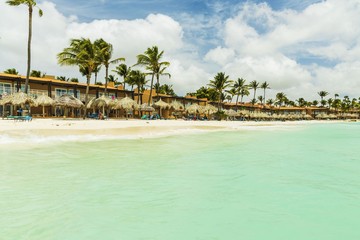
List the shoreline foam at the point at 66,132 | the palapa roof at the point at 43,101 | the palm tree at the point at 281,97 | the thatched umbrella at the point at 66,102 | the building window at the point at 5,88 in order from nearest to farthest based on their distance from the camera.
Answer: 1. the shoreline foam at the point at 66,132
2. the palapa roof at the point at 43,101
3. the thatched umbrella at the point at 66,102
4. the building window at the point at 5,88
5. the palm tree at the point at 281,97

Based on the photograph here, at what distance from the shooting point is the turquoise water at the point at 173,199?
4020 mm

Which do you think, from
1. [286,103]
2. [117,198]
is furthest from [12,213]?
[286,103]

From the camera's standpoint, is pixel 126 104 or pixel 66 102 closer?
pixel 66 102

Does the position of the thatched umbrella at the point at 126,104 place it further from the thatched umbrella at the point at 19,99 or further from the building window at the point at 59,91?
the thatched umbrella at the point at 19,99

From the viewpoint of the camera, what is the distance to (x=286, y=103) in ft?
376

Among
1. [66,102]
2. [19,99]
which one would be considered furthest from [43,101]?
[19,99]

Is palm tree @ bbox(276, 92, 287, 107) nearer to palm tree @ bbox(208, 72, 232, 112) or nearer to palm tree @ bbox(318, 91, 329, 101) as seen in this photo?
palm tree @ bbox(318, 91, 329, 101)

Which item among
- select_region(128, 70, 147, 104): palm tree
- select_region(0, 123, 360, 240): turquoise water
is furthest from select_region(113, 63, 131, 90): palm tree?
select_region(0, 123, 360, 240): turquoise water

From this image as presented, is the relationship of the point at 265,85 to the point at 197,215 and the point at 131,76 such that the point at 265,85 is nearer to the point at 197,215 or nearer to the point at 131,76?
the point at 131,76

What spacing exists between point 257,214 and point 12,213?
13.1 ft

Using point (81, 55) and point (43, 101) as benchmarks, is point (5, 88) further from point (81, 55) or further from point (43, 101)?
point (81, 55)

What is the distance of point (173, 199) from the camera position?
18.0ft

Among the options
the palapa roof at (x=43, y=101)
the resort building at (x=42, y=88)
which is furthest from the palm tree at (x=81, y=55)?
the resort building at (x=42, y=88)

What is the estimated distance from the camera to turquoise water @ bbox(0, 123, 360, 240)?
4.02 m
